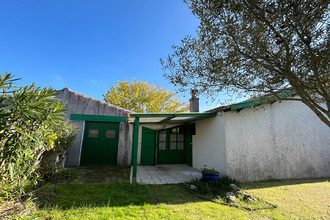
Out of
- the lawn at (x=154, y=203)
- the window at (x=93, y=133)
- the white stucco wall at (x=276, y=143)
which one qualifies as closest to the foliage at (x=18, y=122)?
the lawn at (x=154, y=203)

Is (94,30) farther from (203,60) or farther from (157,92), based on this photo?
(157,92)

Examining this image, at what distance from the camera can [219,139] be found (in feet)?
23.1

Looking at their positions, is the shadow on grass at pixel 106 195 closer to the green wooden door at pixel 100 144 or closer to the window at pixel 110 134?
the green wooden door at pixel 100 144

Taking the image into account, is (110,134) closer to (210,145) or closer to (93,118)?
(93,118)

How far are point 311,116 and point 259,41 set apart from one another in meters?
7.60

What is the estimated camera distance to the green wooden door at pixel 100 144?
9.23 meters

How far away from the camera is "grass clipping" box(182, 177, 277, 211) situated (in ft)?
13.5

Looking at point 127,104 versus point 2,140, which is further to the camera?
point 127,104

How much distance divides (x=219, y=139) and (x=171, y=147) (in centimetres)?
468

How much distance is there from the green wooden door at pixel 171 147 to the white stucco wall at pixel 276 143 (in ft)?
16.5

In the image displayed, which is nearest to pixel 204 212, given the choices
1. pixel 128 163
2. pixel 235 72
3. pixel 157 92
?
pixel 235 72

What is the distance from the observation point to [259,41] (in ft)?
13.1

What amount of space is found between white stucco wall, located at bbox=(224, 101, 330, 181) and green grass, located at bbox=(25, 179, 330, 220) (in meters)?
1.22

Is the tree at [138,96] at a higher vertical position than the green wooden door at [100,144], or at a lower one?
higher
